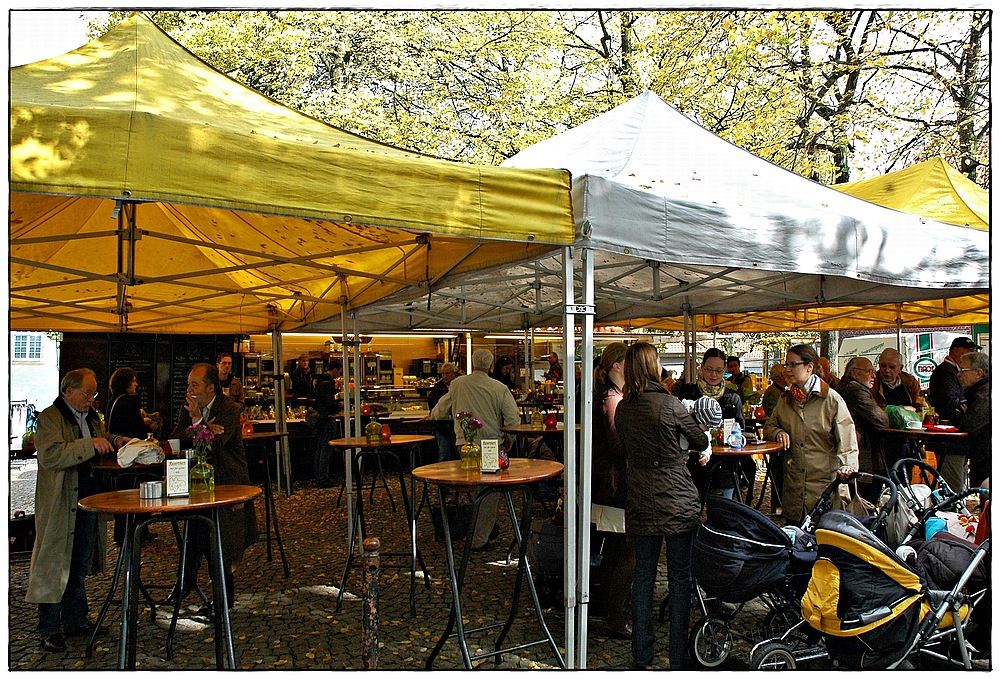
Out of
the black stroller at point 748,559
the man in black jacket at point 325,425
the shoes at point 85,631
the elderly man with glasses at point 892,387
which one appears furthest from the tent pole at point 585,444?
the man in black jacket at point 325,425

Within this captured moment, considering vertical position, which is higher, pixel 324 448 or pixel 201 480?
pixel 201 480

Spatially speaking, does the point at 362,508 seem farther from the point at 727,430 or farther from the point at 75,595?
the point at 727,430

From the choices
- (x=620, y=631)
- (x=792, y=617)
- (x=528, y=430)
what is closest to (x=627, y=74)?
(x=528, y=430)

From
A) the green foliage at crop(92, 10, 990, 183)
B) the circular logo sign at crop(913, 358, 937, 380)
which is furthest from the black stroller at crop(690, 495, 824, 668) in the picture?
the circular logo sign at crop(913, 358, 937, 380)

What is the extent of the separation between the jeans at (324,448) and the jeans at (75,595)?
5.75 meters

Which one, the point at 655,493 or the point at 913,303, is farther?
the point at 913,303

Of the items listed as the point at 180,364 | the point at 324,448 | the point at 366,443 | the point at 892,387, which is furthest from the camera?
the point at 180,364

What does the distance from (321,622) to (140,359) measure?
856 cm

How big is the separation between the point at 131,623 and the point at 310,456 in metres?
7.89

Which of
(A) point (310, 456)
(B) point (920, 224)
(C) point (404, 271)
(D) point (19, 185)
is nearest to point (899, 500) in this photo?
(B) point (920, 224)

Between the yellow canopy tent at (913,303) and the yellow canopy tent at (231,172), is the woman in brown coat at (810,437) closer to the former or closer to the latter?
the yellow canopy tent at (913,303)

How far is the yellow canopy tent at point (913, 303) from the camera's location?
22.6 feet

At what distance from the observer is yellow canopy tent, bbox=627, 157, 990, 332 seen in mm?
6875

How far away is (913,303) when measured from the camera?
416 inches
